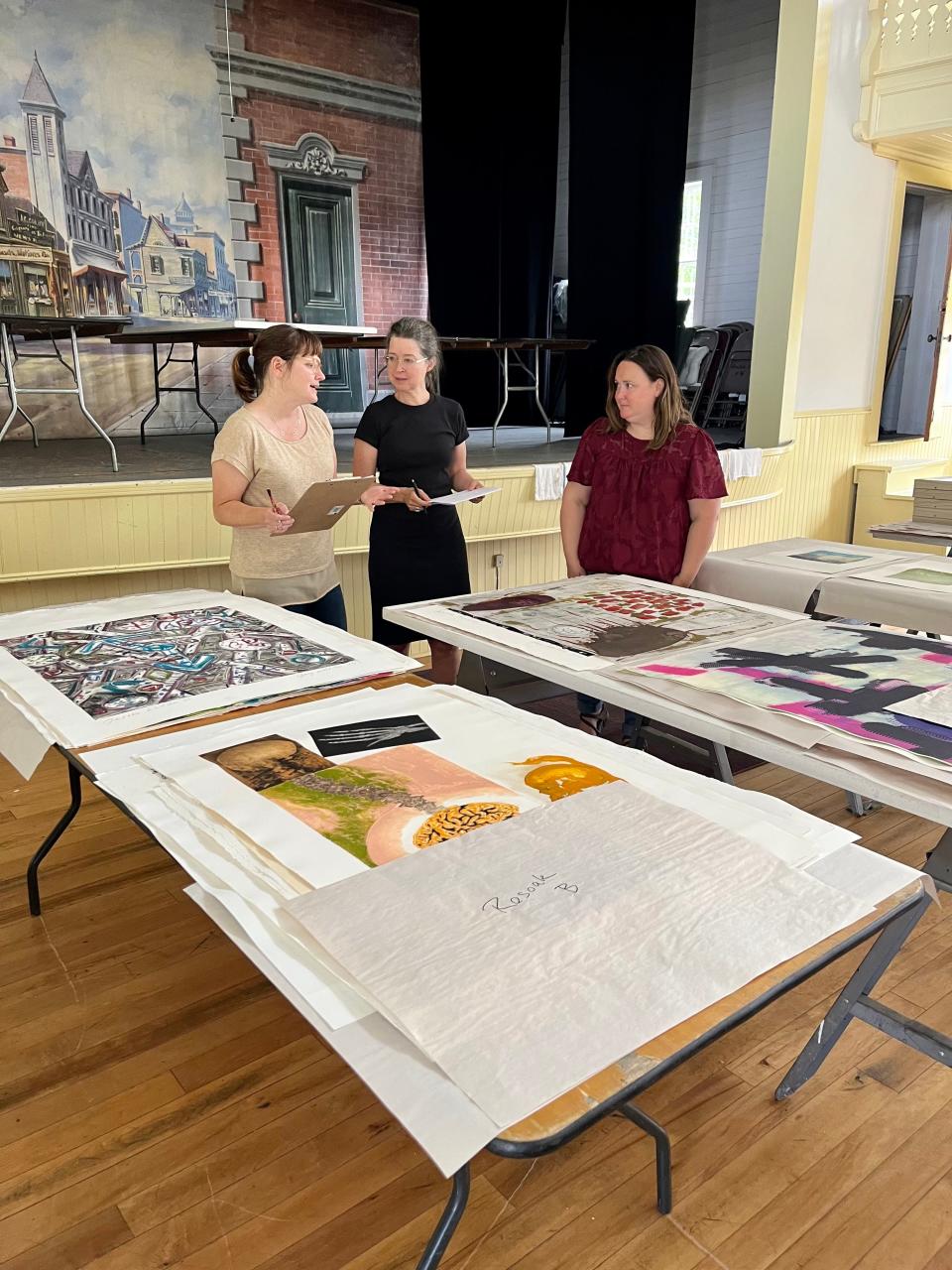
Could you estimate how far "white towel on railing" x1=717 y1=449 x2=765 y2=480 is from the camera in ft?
16.6

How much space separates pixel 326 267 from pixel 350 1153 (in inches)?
293

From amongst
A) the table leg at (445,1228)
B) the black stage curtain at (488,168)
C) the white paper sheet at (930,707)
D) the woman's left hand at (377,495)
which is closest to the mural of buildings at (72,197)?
the black stage curtain at (488,168)

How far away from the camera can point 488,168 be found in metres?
7.71

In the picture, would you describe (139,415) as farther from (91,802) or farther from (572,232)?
(91,802)

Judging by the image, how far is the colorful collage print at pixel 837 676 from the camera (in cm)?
121

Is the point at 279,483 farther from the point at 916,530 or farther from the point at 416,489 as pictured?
the point at 916,530

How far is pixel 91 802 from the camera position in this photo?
2.79 meters

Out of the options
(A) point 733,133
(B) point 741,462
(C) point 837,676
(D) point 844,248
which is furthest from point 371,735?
(A) point 733,133

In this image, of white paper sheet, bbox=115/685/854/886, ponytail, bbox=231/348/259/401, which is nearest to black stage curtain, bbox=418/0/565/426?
ponytail, bbox=231/348/259/401

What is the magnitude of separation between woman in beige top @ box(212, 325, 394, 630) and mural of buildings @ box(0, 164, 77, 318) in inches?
181

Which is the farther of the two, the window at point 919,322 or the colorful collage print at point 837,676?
the window at point 919,322

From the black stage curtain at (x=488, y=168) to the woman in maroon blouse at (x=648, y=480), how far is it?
5360mm

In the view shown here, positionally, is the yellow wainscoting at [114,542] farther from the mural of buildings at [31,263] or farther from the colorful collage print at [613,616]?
the mural of buildings at [31,263]

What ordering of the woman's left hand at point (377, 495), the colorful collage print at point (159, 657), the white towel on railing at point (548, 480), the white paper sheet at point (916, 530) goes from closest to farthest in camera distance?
1. the colorful collage print at point (159, 657)
2. the woman's left hand at point (377, 495)
3. the white paper sheet at point (916, 530)
4. the white towel on railing at point (548, 480)
